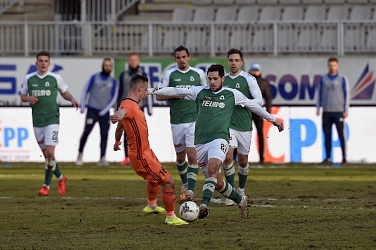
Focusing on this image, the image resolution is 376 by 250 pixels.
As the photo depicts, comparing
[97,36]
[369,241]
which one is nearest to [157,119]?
[97,36]

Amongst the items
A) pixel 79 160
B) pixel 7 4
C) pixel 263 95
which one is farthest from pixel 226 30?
pixel 7 4

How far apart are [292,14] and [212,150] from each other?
57.3 ft

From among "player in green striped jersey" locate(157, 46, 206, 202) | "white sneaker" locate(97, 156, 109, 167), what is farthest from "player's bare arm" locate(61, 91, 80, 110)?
A: "white sneaker" locate(97, 156, 109, 167)

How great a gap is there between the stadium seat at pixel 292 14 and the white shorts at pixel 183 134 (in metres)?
14.3

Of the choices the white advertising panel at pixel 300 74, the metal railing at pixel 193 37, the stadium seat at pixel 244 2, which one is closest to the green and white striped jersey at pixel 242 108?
the white advertising panel at pixel 300 74

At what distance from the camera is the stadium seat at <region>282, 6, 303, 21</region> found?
27.9 metres

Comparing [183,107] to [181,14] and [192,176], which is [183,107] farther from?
[181,14]

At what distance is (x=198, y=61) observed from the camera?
81.4ft

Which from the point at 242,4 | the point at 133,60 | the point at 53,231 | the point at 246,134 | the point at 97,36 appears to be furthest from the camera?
the point at 242,4

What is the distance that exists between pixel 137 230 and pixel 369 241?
2.64m

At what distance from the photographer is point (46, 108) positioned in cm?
1547

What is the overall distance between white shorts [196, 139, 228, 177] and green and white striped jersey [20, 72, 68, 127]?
15.5 feet

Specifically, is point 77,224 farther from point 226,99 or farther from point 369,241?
point 369,241

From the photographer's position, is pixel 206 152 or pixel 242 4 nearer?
pixel 206 152
